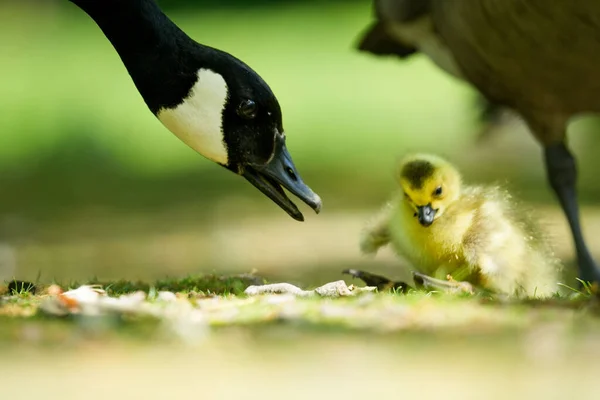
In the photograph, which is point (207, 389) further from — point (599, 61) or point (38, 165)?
point (38, 165)

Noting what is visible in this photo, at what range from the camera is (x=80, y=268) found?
5297 millimetres

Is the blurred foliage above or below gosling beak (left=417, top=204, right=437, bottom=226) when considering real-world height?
A: above

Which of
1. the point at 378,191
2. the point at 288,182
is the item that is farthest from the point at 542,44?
the point at 378,191

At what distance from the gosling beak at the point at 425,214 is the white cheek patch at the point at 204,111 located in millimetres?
788

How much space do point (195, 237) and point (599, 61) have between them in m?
2.67

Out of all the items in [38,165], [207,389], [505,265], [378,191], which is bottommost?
[207,389]

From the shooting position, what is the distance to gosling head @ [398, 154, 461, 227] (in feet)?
12.4

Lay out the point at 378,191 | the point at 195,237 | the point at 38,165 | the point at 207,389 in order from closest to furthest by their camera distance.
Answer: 1. the point at 207,389
2. the point at 195,237
3. the point at 378,191
4. the point at 38,165

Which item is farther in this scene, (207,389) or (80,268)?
(80,268)

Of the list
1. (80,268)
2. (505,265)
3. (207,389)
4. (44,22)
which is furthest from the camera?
(44,22)

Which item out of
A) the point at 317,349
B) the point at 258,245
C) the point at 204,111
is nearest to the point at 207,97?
the point at 204,111

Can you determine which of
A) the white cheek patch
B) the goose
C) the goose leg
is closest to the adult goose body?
the white cheek patch

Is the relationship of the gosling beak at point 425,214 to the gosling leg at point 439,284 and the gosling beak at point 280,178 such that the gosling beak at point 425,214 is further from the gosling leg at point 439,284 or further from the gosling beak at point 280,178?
the gosling beak at point 280,178

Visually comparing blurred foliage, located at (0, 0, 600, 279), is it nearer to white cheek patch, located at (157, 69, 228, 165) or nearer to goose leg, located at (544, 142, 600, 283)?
goose leg, located at (544, 142, 600, 283)
